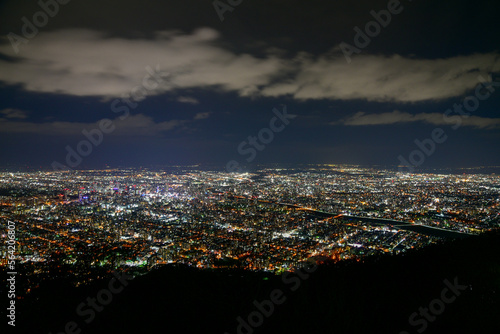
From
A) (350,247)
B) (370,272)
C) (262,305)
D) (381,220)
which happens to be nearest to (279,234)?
(350,247)

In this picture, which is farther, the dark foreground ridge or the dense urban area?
the dense urban area

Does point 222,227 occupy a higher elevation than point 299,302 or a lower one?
lower

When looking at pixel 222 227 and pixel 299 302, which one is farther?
pixel 222 227

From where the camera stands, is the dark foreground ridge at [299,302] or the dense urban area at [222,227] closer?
the dark foreground ridge at [299,302]

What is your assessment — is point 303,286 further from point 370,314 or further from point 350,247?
point 350,247
